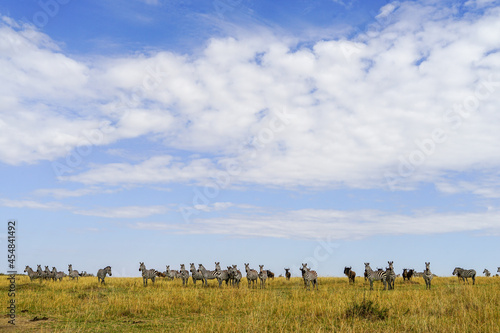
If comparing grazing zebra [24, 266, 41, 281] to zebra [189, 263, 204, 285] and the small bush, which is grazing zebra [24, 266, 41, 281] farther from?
the small bush

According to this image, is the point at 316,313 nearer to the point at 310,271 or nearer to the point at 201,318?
the point at 201,318

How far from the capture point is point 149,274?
33.5 m

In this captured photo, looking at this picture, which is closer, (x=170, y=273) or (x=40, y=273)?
(x=40, y=273)

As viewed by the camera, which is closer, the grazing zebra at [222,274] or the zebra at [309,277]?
the zebra at [309,277]

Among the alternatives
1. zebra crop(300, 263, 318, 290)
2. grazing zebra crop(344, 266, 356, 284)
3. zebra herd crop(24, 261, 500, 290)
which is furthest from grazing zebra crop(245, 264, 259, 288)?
grazing zebra crop(344, 266, 356, 284)

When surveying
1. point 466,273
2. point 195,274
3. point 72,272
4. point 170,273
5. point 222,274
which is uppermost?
point 222,274

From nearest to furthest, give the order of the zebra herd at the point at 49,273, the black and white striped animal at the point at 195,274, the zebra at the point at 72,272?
the black and white striped animal at the point at 195,274
the zebra herd at the point at 49,273
the zebra at the point at 72,272

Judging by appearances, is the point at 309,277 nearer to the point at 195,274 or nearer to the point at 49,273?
the point at 195,274

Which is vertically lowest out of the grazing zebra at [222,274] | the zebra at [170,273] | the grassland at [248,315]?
the zebra at [170,273]

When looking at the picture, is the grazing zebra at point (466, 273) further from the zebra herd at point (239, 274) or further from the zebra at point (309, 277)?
the zebra at point (309, 277)

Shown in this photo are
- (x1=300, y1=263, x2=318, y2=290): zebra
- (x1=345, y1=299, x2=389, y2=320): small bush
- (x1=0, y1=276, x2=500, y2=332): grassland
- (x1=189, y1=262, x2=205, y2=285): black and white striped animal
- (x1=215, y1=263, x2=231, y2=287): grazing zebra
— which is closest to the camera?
(x1=0, y1=276, x2=500, y2=332): grassland

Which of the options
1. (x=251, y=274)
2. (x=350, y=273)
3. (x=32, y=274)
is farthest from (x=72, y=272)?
(x=350, y=273)

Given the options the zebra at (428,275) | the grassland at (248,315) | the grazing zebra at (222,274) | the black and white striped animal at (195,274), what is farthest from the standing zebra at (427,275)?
the black and white striped animal at (195,274)

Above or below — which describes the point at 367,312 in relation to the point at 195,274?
above
